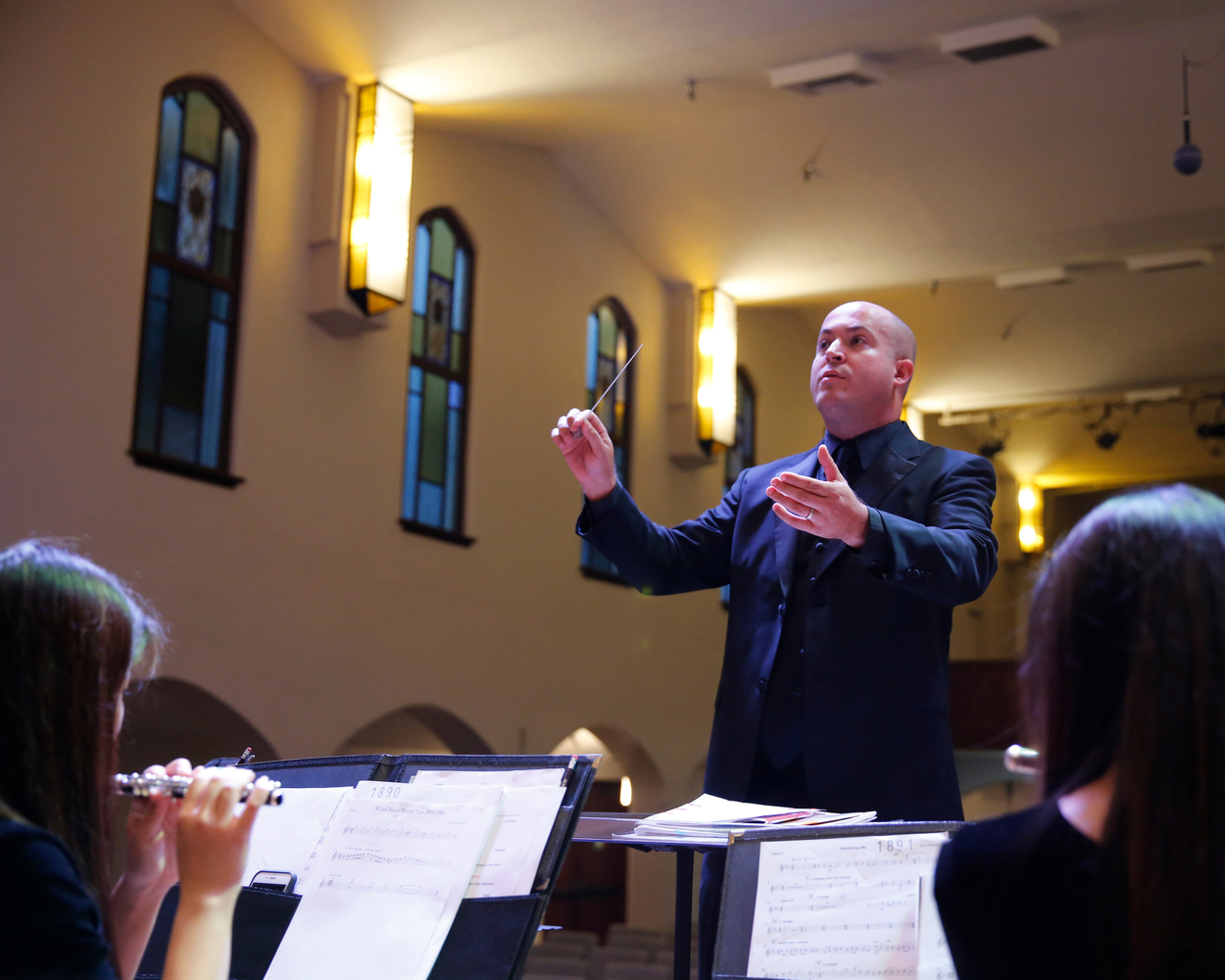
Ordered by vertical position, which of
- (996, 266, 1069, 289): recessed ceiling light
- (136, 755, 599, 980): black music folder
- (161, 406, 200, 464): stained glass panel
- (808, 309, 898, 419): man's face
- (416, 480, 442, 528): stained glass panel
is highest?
(996, 266, 1069, 289): recessed ceiling light

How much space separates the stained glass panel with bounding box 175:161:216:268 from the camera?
23.4 feet

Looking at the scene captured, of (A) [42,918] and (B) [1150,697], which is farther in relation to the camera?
(A) [42,918]

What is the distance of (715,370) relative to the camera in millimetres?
11031

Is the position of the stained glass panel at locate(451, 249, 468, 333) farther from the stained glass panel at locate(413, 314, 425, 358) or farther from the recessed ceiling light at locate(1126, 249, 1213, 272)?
the recessed ceiling light at locate(1126, 249, 1213, 272)

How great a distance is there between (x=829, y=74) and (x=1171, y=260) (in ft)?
12.0

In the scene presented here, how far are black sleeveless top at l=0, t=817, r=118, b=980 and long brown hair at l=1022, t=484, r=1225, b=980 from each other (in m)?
0.91

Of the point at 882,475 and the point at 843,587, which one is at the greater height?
the point at 882,475

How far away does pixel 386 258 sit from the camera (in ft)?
25.1

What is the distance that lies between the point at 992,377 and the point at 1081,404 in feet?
6.10

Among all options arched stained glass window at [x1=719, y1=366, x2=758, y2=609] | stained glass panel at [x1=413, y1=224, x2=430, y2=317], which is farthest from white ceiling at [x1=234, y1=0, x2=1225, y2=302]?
arched stained glass window at [x1=719, y1=366, x2=758, y2=609]

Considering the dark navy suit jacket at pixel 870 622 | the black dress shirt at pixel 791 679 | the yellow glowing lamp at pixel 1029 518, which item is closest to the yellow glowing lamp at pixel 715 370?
the yellow glowing lamp at pixel 1029 518

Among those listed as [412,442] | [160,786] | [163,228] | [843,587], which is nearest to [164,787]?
[160,786]

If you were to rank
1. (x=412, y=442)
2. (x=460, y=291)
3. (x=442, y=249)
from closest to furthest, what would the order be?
(x=412, y=442), (x=442, y=249), (x=460, y=291)

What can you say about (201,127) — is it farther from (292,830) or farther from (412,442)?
(292,830)
